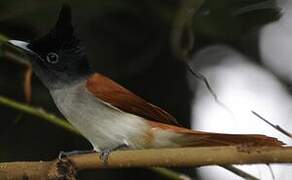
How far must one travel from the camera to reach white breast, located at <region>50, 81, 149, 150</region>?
104 inches

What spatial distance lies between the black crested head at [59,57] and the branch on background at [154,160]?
667 mm

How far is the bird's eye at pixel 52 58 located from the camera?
9.41 ft

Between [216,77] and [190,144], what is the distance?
1818 mm

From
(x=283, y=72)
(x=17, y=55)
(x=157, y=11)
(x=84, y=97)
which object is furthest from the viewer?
(x=283, y=72)

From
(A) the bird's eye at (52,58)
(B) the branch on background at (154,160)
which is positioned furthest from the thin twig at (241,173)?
(A) the bird's eye at (52,58)

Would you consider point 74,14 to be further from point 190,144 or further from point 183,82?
point 190,144

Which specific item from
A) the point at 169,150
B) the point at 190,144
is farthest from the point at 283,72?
the point at 169,150

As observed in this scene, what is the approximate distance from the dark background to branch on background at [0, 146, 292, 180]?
1.22m

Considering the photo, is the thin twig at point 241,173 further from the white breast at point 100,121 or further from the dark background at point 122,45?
the dark background at point 122,45

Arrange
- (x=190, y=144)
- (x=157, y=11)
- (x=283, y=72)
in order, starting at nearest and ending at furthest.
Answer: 1. (x=190, y=144)
2. (x=157, y=11)
3. (x=283, y=72)

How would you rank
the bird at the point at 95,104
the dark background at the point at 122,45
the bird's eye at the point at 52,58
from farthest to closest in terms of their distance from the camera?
the dark background at the point at 122,45, the bird's eye at the point at 52,58, the bird at the point at 95,104

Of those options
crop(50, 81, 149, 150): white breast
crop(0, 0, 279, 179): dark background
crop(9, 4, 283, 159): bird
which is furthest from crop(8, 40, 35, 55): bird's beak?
crop(0, 0, 279, 179): dark background

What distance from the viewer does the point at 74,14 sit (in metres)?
3.61

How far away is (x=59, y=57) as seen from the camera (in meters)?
2.91
